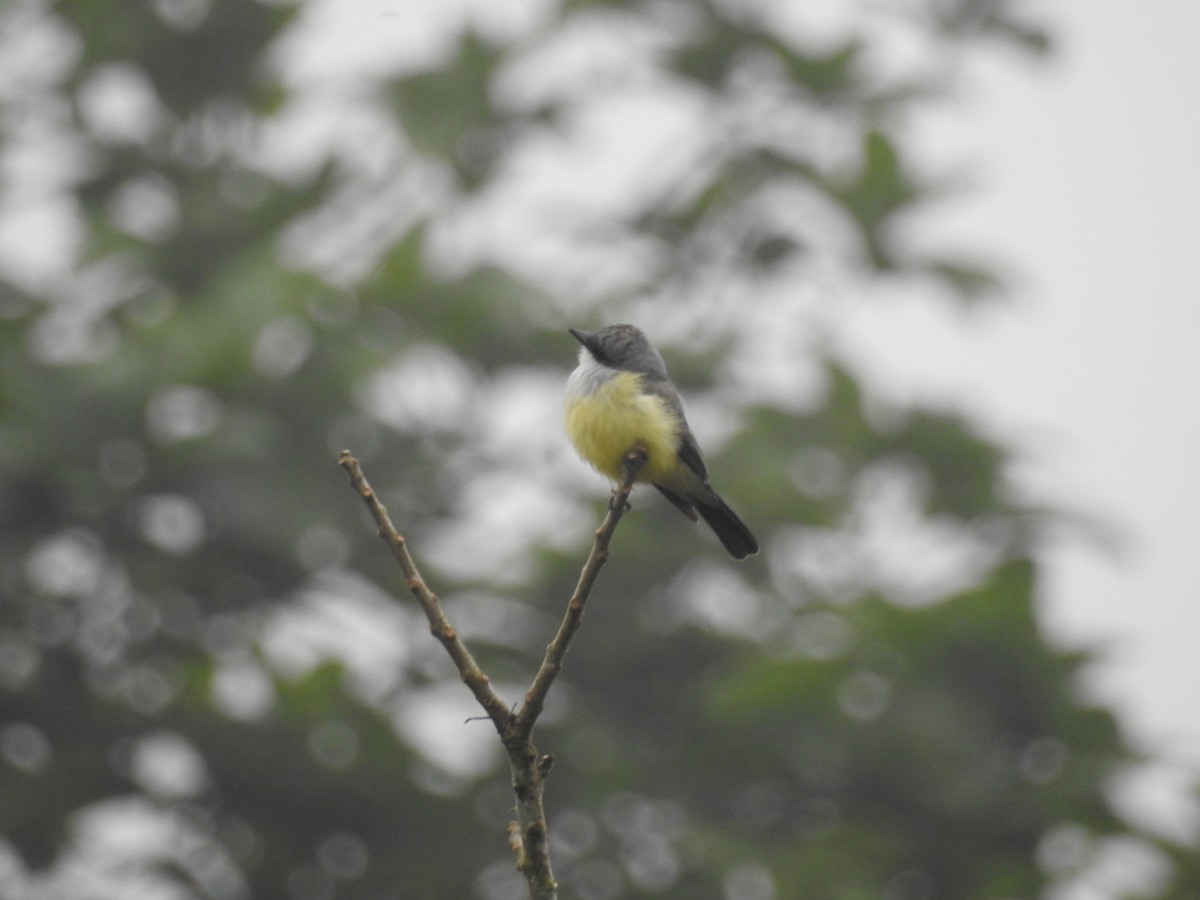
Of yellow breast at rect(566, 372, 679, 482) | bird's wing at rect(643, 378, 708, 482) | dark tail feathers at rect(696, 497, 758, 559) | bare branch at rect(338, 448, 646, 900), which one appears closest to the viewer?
bare branch at rect(338, 448, 646, 900)

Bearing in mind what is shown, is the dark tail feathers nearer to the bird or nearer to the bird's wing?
the bird

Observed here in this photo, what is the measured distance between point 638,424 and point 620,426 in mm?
53

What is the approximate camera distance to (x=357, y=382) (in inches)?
380

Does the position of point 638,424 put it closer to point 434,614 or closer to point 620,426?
point 620,426

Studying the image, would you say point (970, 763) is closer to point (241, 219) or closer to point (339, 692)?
point (339, 692)

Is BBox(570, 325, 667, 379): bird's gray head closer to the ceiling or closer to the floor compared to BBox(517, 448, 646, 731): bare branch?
closer to the ceiling

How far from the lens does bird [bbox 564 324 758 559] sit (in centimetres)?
466

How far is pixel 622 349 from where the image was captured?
4.96 m

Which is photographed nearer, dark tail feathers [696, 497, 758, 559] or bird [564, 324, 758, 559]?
bird [564, 324, 758, 559]

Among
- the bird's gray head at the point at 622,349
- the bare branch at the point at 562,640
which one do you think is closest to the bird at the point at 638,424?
the bird's gray head at the point at 622,349

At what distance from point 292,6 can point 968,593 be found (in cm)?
713

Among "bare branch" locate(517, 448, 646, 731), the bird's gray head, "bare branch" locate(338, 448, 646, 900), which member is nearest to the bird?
the bird's gray head

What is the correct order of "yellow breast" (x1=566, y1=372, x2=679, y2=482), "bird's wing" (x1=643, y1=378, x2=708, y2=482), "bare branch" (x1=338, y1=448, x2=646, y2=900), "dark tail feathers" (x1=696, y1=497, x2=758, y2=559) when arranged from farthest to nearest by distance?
"dark tail feathers" (x1=696, y1=497, x2=758, y2=559) < "bird's wing" (x1=643, y1=378, x2=708, y2=482) < "yellow breast" (x1=566, y1=372, x2=679, y2=482) < "bare branch" (x1=338, y1=448, x2=646, y2=900)

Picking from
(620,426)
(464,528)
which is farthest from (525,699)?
(464,528)
